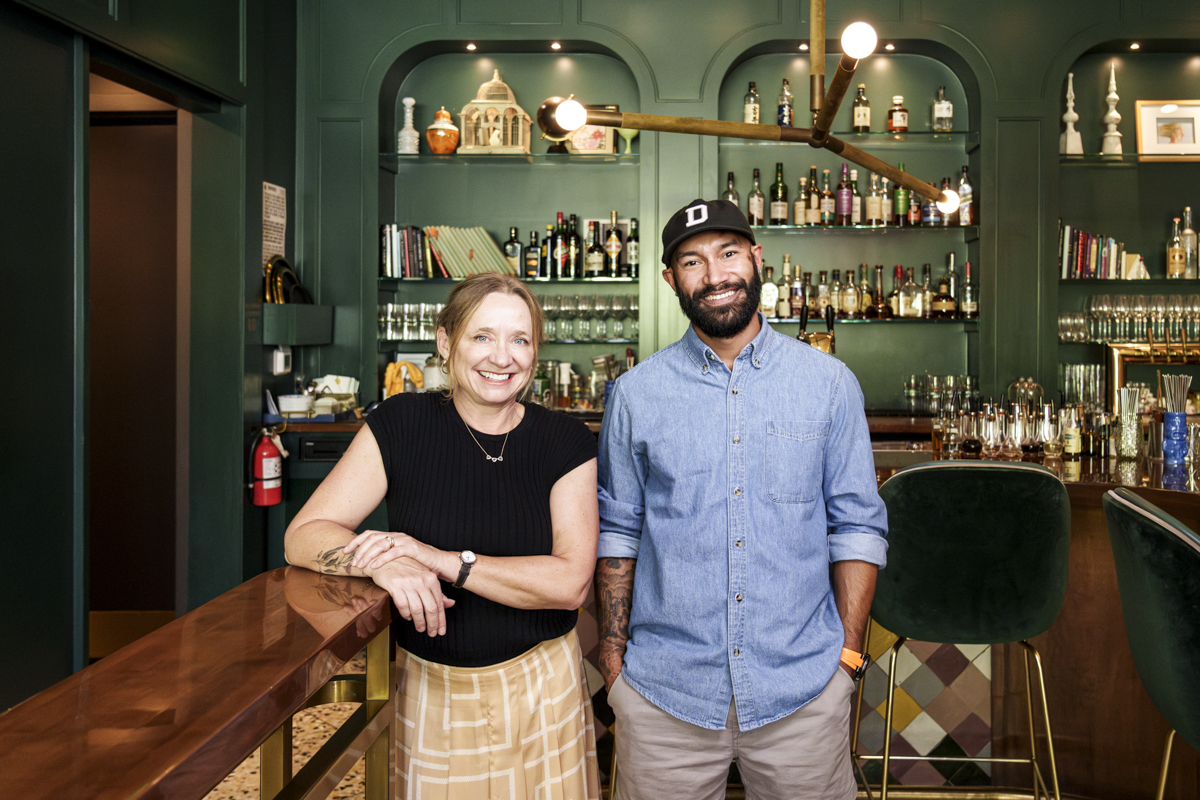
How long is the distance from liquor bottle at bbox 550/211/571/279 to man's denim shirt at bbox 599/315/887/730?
10.5 ft

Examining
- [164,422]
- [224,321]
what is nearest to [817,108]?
[224,321]

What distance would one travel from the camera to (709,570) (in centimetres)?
154

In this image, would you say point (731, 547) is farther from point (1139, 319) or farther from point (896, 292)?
point (1139, 319)

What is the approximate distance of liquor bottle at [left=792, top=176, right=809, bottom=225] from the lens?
15.8ft

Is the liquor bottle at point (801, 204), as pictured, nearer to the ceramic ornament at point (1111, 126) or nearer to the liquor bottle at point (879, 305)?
the liquor bottle at point (879, 305)

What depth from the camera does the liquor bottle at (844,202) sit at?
476 centimetres

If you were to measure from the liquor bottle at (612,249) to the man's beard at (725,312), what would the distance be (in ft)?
10.4

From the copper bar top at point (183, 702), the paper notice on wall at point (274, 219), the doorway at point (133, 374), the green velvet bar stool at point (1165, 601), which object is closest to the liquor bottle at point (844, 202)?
the paper notice on wall at point (274, 219)

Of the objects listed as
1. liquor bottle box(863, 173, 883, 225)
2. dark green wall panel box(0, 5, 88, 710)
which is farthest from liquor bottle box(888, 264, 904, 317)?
dark green wall panel box(0, 5, 88, 710)

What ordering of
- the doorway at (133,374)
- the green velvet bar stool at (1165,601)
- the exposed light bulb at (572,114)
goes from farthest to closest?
1. the doorway at (133,374)
2. the exposed light bulb at (572,114)
3. the green velvet bar stool at (1165,601)

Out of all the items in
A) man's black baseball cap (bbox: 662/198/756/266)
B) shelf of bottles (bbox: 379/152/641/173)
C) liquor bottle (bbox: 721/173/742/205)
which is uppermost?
shelf of bottles (bbox: 379/152/641/173)

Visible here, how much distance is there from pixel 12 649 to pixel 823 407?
2.45 m

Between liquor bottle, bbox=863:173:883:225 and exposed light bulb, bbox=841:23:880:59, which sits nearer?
exposed light bulb, bbox=841:23:880:59

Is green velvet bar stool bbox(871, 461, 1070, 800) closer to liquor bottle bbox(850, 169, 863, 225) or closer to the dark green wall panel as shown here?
the dark green wall panel
